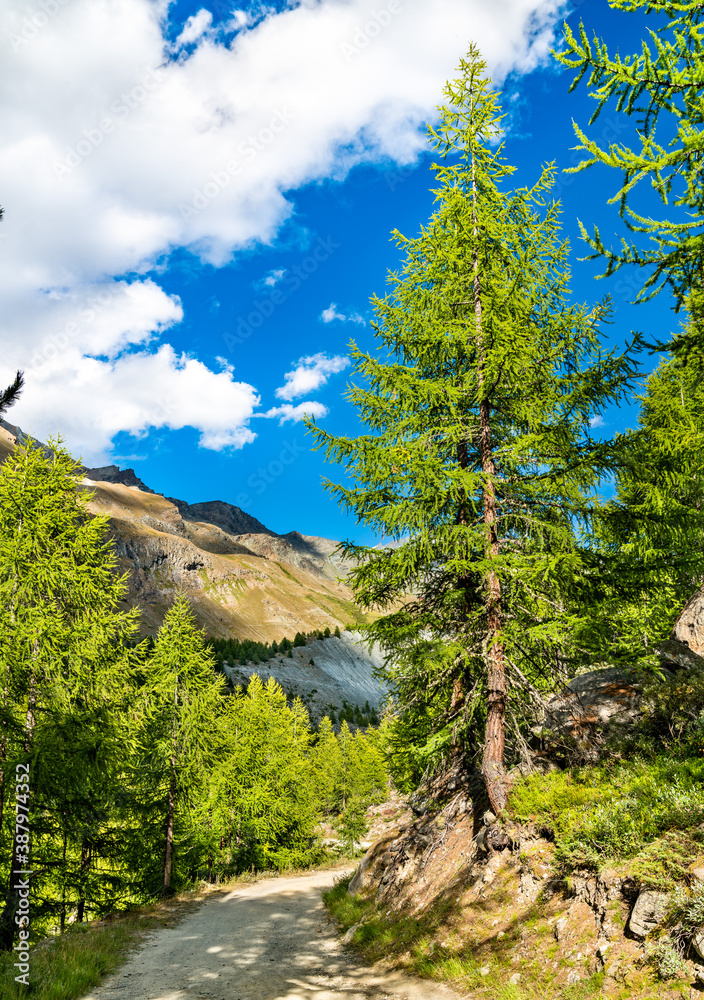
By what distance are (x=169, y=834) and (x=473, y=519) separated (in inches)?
655

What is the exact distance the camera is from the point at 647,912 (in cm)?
474

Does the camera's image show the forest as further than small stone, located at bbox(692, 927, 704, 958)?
Yes

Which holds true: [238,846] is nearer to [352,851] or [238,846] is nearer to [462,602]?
[352,851]

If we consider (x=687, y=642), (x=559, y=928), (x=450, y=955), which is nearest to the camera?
(x=559, y=928)

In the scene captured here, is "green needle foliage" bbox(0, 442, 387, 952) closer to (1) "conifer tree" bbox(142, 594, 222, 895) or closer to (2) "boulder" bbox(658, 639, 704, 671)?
(1) "conifer tree" bbox(142, 594, 222, 895)

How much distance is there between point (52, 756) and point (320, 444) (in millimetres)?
7846

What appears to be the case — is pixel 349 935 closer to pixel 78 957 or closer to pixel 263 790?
pixel 78 957

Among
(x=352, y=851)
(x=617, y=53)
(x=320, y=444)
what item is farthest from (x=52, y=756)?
(x=352, y=851)

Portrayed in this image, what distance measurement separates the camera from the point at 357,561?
9.01m

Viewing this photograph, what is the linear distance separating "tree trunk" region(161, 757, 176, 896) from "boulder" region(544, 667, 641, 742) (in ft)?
47.7

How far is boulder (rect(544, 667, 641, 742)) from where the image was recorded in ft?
27.2

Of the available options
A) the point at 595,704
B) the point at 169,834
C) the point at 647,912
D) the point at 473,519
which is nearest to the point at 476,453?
the point at 473,519

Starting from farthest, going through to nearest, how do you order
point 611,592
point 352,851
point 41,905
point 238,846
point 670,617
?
point 352,851 < point 238,846 < point 670,617 < point 41,905 < point 611,592

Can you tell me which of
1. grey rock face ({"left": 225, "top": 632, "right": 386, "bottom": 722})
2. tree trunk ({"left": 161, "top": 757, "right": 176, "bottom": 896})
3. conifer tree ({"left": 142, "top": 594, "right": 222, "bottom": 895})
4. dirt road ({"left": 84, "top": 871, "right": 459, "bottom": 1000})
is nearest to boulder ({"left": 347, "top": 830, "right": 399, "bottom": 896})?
dirt road ({"left": 84, "top": 871, "right": 459, "bottom": 1000})
